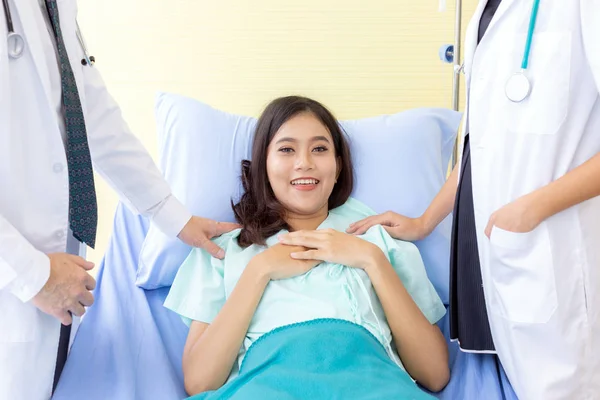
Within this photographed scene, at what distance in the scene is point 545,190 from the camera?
1204 millimetres

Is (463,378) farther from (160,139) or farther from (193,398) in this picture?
(160,139)

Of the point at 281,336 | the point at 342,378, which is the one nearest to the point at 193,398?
the point at 281,336

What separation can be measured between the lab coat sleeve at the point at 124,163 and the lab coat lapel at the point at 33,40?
263 millimetres

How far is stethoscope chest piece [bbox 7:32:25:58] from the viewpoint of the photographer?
1.16 m

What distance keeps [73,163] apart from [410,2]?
1775 mm

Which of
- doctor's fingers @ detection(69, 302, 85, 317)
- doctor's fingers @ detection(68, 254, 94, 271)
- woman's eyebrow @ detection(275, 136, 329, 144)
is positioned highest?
woman's eyebrow @ detection(275, 136, 329, 144)

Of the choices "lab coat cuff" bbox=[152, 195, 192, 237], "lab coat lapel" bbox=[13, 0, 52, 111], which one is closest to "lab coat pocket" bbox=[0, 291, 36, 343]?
"lab coat lapel" bbox=[13, 0, 52, 111]

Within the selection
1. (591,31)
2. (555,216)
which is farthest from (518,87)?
(555,216)

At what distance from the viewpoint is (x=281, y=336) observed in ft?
4.48

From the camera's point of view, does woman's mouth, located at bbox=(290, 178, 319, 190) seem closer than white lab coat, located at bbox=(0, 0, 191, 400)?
No

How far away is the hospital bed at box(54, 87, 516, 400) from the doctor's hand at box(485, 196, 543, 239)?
44cm

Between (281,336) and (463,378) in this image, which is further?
(463,378)

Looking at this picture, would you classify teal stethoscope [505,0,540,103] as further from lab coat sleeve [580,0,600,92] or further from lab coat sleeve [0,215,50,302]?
lab coat sleeve [0,215,50,302]

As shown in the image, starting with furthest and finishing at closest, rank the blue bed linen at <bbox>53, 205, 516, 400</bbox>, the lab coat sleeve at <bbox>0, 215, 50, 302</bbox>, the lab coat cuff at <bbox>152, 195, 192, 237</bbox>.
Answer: the lab coat cuff at <bbox>152, 195, 192, 237</bbox> → the blue bed linen at <bbox>53, 205, 516, 400</bbox> → the lab coat sleeve at <bbox>0, 215, 50, 302</bbox>
